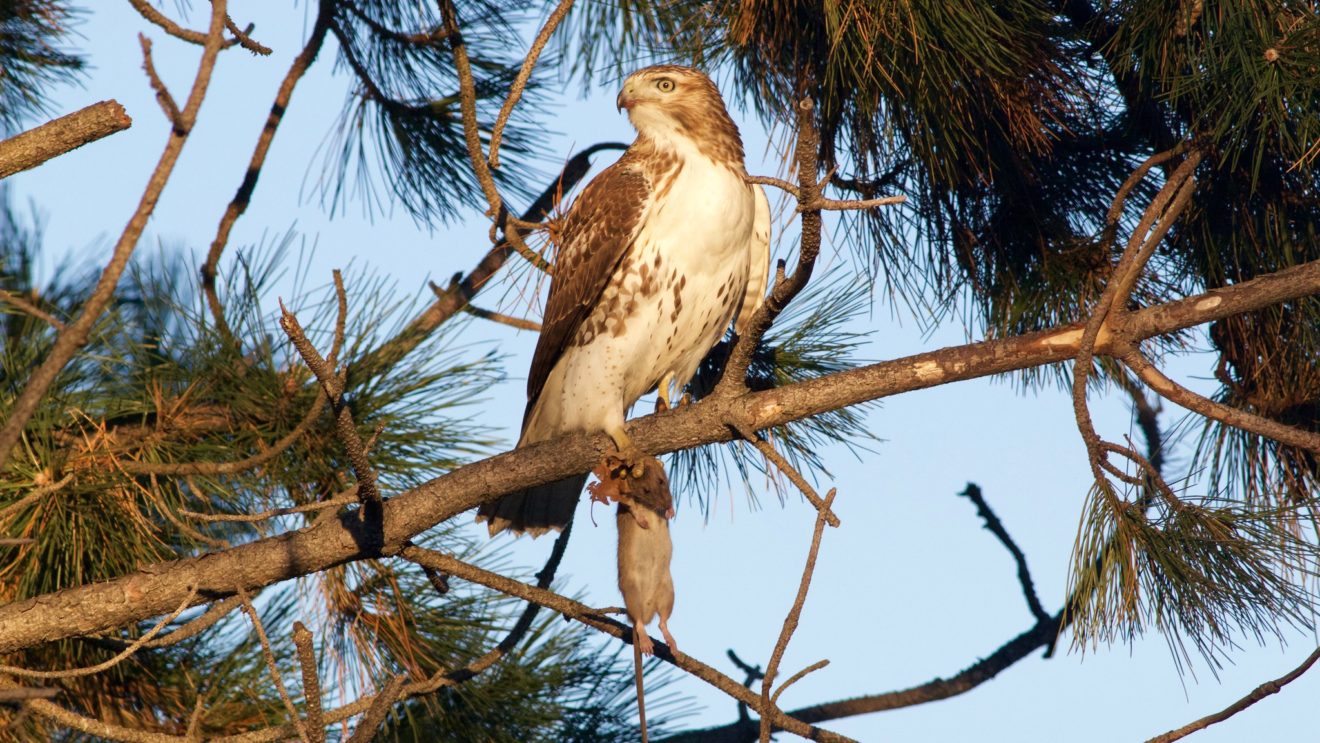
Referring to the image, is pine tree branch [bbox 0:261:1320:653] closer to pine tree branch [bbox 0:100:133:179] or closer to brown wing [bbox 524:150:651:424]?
brown wing [bbox 524:150:651:424]

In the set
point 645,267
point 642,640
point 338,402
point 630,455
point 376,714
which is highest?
point 645,267

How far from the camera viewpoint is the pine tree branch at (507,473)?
285cm

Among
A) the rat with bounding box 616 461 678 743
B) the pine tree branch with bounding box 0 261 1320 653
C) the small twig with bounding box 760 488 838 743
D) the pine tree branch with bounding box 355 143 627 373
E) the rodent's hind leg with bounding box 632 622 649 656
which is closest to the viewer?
the small twig with bounding box 760 488 838 743

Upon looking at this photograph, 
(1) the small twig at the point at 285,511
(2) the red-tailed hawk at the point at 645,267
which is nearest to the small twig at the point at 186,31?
(1) the small twig at the point at 285,511

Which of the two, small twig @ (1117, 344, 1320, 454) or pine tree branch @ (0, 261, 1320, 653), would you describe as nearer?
small twig @ (1117, 344, 1320, 454)

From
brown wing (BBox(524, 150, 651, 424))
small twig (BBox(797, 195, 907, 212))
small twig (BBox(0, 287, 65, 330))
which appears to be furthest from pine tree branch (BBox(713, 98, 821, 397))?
small twig (BBox(0, 287, 65, 330))

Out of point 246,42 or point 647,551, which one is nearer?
point 246,42

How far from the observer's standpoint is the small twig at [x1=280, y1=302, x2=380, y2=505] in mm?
2074

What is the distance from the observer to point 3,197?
4.15 m

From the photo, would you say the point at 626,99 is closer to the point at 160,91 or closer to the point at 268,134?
the point at 268,134

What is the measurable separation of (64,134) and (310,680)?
1.03 meters

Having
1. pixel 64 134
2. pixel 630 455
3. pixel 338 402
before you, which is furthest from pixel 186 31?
pixel 630 455

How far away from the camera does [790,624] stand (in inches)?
90.9

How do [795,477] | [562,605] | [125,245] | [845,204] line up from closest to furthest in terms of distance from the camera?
[125,245] < [845,204] < [795,477] < [562,605]
